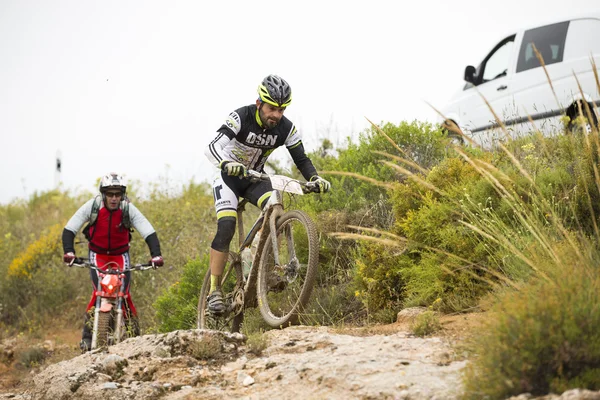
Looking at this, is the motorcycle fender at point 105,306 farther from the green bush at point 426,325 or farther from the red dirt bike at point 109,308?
the green bush at point 426,325

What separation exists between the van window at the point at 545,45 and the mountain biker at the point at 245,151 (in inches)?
202

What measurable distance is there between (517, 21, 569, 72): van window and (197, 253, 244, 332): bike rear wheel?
5.89 metres

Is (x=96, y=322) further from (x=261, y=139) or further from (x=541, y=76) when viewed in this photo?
(x=541, y=76)

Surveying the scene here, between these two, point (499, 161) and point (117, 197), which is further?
point (117, 197)

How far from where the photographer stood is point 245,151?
749 centimetres

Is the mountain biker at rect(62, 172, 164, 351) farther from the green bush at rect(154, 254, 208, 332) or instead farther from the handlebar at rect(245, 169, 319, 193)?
the handlebar at rect(245, 169, 319, 193)

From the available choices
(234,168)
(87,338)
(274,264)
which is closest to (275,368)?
(274,264)

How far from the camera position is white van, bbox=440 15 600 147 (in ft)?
33.6

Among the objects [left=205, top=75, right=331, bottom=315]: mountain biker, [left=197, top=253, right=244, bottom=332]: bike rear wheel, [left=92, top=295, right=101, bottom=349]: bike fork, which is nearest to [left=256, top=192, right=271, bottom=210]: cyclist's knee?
[left=205, top=75, right=331, bottom=315]: mountain biker

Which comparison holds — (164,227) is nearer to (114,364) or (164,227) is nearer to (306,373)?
(114,364)

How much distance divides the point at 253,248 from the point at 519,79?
20.4ft

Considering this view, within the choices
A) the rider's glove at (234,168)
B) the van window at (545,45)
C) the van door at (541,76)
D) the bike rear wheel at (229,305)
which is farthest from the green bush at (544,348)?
the van window at (545,45)

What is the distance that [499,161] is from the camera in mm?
7223

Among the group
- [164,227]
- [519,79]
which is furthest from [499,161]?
[164,227]
